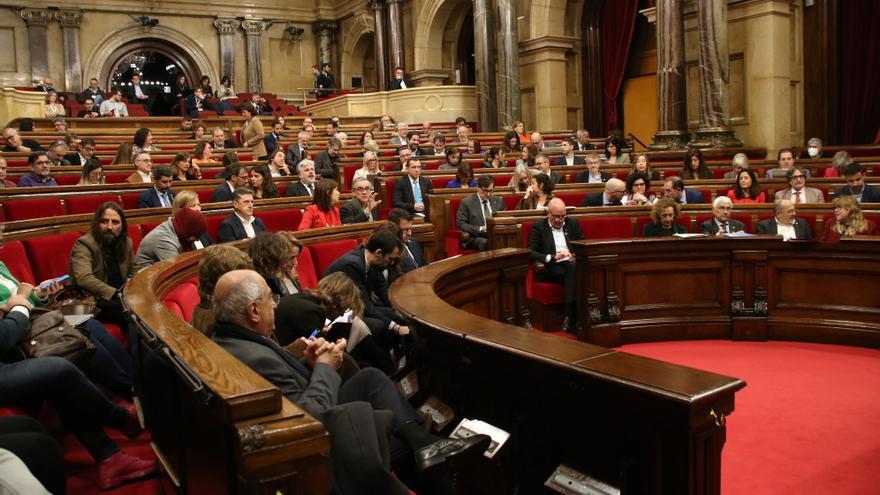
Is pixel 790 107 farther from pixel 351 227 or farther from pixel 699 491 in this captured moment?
pixel 699 491

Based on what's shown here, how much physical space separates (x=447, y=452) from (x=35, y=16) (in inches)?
736

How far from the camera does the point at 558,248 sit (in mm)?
5453

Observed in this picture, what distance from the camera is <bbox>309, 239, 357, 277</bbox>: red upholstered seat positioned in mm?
4547

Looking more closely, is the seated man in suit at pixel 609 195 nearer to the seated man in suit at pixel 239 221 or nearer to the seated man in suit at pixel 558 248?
the seated man in suit at pixel 558 248

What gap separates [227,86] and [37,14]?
16.0 feet

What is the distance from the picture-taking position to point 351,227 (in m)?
4.84

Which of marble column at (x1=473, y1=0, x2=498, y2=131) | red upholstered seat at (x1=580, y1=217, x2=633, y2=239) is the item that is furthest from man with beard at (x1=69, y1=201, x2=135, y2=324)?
marble column at (x1=473, y1=0, x2=498, y2=131)

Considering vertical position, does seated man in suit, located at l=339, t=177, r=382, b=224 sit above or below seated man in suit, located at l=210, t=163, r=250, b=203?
below

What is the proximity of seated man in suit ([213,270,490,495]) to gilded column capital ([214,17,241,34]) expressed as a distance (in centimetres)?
1884

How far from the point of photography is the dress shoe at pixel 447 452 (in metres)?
2.07

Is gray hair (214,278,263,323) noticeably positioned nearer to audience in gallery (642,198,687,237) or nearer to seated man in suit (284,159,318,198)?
audience in gallery (642,198,687,237)

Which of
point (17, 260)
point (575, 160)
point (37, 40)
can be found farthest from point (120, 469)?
point (37, 40)

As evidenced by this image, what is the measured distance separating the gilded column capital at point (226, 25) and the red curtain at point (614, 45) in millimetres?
10172

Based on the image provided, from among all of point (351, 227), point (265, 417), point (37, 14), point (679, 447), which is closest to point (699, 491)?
point (679, 447)
